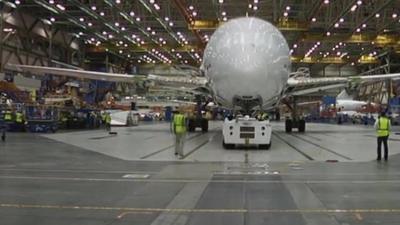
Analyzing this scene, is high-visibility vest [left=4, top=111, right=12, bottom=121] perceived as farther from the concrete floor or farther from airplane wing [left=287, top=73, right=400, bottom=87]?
airplane wing [left=287, top=73, right=400, bottom=87]

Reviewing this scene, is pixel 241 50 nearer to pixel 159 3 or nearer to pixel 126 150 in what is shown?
pixel 126 150

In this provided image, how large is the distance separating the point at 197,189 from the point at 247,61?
9.11 meters

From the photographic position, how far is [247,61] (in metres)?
19.0

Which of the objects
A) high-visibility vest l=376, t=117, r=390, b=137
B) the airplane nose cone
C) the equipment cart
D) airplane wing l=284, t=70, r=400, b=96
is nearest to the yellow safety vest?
the equipment cart

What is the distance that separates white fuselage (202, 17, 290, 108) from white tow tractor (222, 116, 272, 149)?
3.26 feet

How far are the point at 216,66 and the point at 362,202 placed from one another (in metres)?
11.7

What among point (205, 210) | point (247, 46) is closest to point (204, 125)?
point (247, 46)

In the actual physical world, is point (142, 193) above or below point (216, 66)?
below

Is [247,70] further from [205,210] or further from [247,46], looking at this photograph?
[205,210]

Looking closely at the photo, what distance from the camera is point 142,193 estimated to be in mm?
10109

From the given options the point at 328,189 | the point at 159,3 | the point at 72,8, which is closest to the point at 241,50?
the point at 328,189

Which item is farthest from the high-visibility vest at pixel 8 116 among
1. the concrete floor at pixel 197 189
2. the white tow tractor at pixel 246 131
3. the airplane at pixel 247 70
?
the white tow tractor at pixel 246 131

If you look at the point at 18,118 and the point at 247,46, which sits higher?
the point at 247,46

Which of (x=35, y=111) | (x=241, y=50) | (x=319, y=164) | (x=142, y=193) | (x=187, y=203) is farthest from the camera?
(x=35, y=111)
